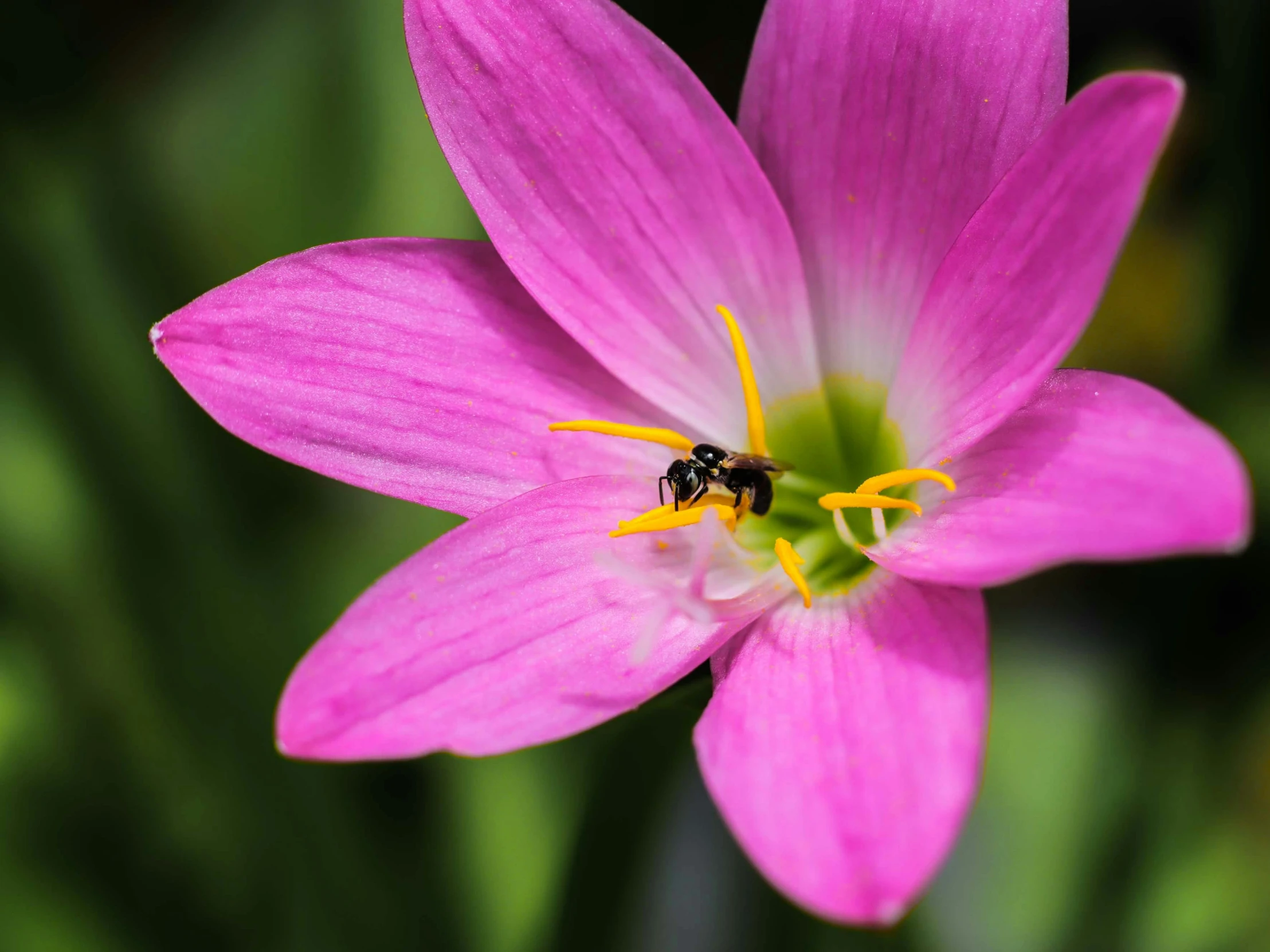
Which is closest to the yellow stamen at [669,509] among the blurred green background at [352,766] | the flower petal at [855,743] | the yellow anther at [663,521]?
the yellow anther at [663,521]

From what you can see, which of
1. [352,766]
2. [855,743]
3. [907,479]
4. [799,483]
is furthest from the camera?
[352,766]

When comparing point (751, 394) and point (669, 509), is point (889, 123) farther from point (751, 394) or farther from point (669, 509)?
point (669, 509)

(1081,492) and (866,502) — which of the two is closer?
(1081,492)

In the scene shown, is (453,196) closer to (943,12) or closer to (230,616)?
(230,616)

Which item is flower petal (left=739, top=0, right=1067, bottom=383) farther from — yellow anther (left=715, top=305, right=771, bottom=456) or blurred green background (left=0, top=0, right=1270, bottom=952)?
blurred green background (left=0, top=0, right=1270, bottom=952)

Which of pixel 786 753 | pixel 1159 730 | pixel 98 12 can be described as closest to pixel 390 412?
pixel 786 753

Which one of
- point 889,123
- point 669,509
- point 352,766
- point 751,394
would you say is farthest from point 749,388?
point 352,766

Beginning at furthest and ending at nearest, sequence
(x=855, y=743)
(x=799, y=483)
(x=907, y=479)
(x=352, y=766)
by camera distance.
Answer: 1. (x=352, y=766)
2. (x=799, y=483)
3. (x=907, y=479)
4. (x=855, y=743)
